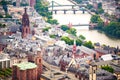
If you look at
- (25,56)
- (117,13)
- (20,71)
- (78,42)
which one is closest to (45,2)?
(117,13)

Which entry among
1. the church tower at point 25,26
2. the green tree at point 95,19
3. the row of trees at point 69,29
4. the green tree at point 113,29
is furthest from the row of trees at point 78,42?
the green tree at point 95,19

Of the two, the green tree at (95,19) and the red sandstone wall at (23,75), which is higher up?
the green tree at (95,19)

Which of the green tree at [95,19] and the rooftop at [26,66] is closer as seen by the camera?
the rooftop at [26,66]

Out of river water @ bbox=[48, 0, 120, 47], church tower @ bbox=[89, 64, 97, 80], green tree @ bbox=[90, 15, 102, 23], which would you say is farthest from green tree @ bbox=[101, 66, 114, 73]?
green tree @ bbox=[90, 15, 102, 23]

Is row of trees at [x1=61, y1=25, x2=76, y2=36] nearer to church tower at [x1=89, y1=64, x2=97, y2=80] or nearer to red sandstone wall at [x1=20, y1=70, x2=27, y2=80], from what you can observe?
red sandstone wall at [x1=20, y1=70, x2=27, y2=80]

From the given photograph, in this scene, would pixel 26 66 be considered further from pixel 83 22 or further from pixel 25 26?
pixel 83 22

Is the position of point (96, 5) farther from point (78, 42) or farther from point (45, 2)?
point (78, 42)

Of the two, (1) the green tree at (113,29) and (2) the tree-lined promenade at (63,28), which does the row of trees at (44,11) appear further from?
(1) the green tree at (113,29)
